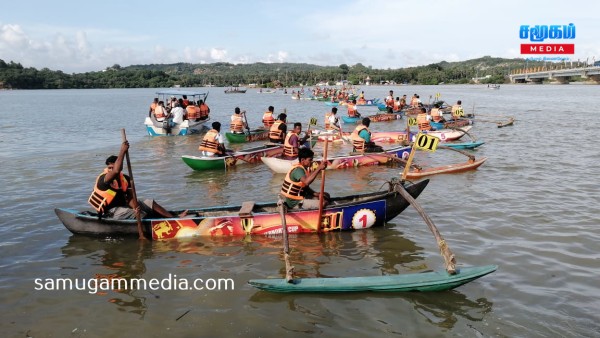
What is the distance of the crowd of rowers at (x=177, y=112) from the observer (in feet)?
82.3

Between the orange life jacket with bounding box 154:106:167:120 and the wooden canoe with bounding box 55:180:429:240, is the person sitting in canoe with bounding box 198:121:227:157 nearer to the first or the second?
the wooden canoe with bounding box 55:180:429:240

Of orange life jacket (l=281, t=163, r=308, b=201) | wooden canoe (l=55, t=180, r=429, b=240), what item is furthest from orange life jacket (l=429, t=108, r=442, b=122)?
orange life jacket (l=281, t=163, r=308, b=201)

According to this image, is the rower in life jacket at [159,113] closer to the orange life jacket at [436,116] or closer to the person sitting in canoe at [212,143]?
the person sitting in canoe at [212,143]

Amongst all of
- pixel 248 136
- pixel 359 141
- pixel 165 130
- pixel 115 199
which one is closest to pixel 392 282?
pixel 115 199

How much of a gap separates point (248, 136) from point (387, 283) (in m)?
17.5

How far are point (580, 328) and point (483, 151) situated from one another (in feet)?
49.4

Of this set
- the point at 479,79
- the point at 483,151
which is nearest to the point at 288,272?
the point at 483,151

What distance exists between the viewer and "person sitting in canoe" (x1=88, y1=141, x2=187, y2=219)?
862 centimetres

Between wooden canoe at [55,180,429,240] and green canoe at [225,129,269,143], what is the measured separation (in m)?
13.3

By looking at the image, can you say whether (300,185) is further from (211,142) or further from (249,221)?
(211,142)

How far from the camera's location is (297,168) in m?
9.39

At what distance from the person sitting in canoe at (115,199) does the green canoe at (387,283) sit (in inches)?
144

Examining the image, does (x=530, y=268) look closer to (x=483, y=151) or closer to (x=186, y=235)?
(x=186, y=235)

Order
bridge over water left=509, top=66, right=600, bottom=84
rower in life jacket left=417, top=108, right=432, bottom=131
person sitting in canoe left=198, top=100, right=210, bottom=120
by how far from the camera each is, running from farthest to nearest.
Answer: bridge over water left=509, top=66, right=600, bottom=84, person sitting in canoe left=198, top=100, right=210, bottom=120, rower in life jacket left=417, top=108, right=432, bottom=131
